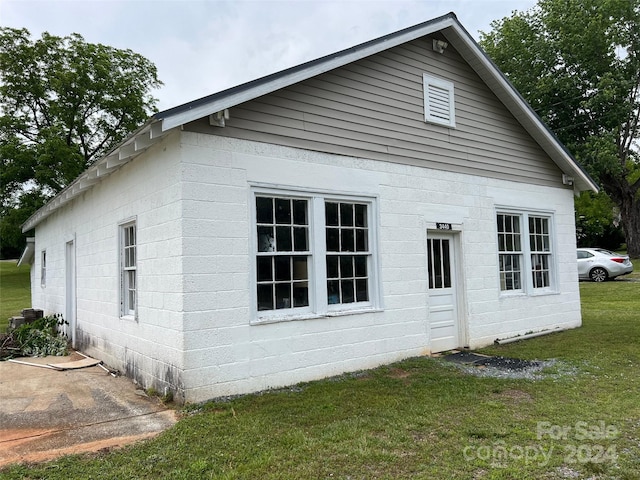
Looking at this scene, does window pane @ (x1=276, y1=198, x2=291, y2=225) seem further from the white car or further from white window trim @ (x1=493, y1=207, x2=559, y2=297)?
the white car

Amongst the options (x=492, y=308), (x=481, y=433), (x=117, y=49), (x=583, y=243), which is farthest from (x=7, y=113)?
(x=583, y=243)

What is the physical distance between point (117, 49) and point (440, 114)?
26785mm

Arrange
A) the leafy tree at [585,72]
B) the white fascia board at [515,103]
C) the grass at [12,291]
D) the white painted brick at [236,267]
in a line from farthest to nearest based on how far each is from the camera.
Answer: the leafy tree at [585,72] < the grass at [12,291] < the white fascia board at [515,103] < the white painted brick at [236,267]

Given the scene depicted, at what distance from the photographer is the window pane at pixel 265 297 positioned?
607 centimetres

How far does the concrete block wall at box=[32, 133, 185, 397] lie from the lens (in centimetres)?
560

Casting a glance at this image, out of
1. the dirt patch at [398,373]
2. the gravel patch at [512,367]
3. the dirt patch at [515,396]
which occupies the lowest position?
the dirt patch at [515,396]

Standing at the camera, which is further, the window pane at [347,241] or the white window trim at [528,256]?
the white window trim at [528,256]

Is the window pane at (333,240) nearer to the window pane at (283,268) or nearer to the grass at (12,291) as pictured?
the window pane at (283,268)

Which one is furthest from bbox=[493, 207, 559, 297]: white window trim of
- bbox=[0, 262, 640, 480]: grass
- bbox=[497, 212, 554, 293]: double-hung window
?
bbox=[0, 262, 640, 480]: grass

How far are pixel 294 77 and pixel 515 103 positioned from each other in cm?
544

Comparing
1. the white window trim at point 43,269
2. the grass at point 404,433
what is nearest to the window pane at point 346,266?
the grass at point 404,433

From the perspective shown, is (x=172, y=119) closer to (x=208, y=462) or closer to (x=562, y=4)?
(x=208, y=462)

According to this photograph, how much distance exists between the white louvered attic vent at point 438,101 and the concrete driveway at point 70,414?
643 cm

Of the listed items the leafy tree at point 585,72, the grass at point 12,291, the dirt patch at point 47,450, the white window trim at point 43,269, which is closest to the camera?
the dirt patch at point 47,450
